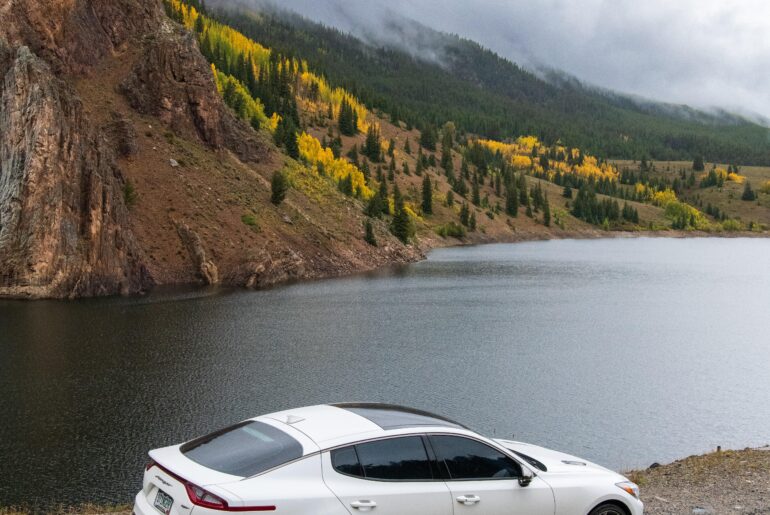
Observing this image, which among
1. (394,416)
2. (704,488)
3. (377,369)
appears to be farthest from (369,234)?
(394,416)

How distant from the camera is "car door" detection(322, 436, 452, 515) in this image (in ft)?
27.5

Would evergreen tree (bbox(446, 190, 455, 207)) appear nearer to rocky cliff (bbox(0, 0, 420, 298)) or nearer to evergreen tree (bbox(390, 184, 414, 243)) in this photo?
evergreen tree (bbox(390, 184, 414, 243))

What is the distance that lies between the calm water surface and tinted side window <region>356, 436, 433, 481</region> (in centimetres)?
1379

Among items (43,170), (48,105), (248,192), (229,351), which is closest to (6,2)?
(48,105)

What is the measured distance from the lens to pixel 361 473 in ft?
28.2

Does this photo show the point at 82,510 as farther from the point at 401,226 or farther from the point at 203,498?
the point at 401,226

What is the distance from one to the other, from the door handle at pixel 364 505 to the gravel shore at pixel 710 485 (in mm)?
7458

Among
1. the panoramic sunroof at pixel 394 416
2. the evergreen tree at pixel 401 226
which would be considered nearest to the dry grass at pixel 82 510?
the panoramic sunroof at pixel 394 416

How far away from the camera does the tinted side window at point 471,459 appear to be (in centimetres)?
930

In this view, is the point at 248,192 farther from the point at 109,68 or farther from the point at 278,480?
the point at 278,480

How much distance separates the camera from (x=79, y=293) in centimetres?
6631

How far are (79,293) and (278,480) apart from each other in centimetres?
6499

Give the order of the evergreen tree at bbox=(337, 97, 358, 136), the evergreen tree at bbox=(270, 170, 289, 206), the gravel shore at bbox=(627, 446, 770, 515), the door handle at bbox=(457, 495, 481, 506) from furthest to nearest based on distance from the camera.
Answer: the evergreen tree at bbox=(337, 97, 358, 136)
the evergreen tree at bbox=(270, 170, 289, 206)
the gravel shore at bbox=(627, 446, 770, 515)
the door handle at bbox=(457, 495, 481, 506)

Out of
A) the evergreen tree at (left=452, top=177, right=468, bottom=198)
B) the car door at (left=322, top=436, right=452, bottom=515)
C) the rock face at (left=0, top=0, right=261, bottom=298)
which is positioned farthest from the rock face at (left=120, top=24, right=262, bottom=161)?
the evergreen tree at (left=452, top=177, right=468, bottom=198)
